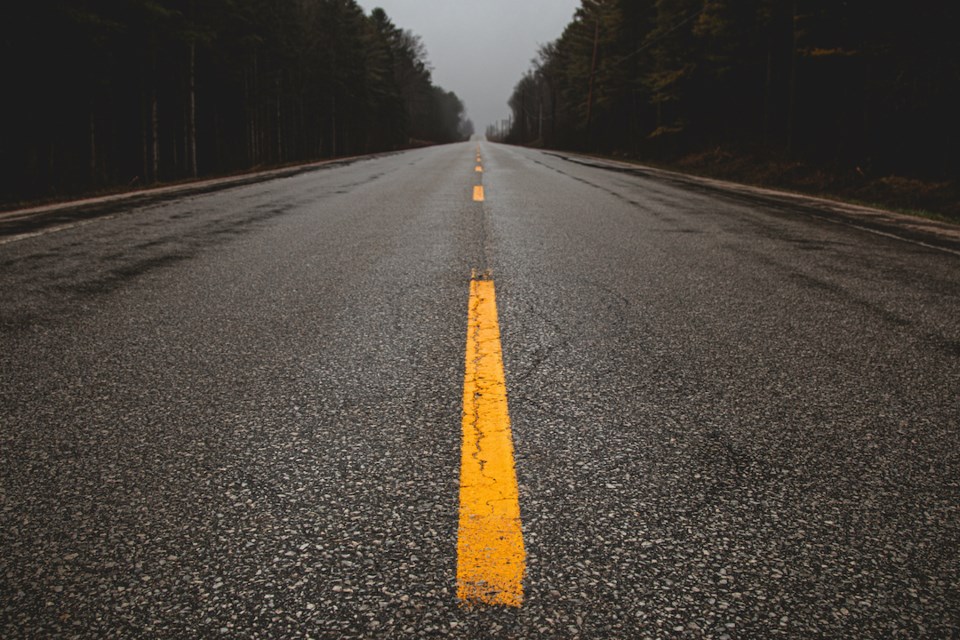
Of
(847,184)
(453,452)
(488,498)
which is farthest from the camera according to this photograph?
(847,184)

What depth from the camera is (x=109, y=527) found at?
154 centimetres

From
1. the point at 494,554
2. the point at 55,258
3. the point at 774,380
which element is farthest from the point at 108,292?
the point at 774,380

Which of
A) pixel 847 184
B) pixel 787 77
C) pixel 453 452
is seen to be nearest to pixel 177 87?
pixel 787 77

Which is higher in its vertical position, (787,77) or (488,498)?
(787,77)

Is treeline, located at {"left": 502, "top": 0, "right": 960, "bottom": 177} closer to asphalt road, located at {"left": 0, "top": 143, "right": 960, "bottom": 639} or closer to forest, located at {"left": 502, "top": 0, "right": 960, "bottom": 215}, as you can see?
forest, located at {"left": 502, "top": 0, "right": 960, "bottom": 215}

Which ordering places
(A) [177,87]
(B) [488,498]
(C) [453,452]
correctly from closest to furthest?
(B) [488,498]
(C) [453,452]
(A) [177,87]

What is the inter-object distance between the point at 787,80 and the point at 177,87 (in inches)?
1245

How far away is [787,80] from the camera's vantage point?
90.9 feet

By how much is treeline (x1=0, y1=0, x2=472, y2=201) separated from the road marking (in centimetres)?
1707

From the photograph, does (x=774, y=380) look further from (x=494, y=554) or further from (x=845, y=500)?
(x=494, y=554)

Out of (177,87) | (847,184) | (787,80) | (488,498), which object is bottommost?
(488,498)

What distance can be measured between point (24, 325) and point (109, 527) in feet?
7.89

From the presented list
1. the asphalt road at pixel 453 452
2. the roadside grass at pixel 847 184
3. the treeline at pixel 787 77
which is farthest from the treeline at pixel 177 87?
the treeline at pixel 787 77

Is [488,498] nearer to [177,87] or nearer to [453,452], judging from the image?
[453,452]
